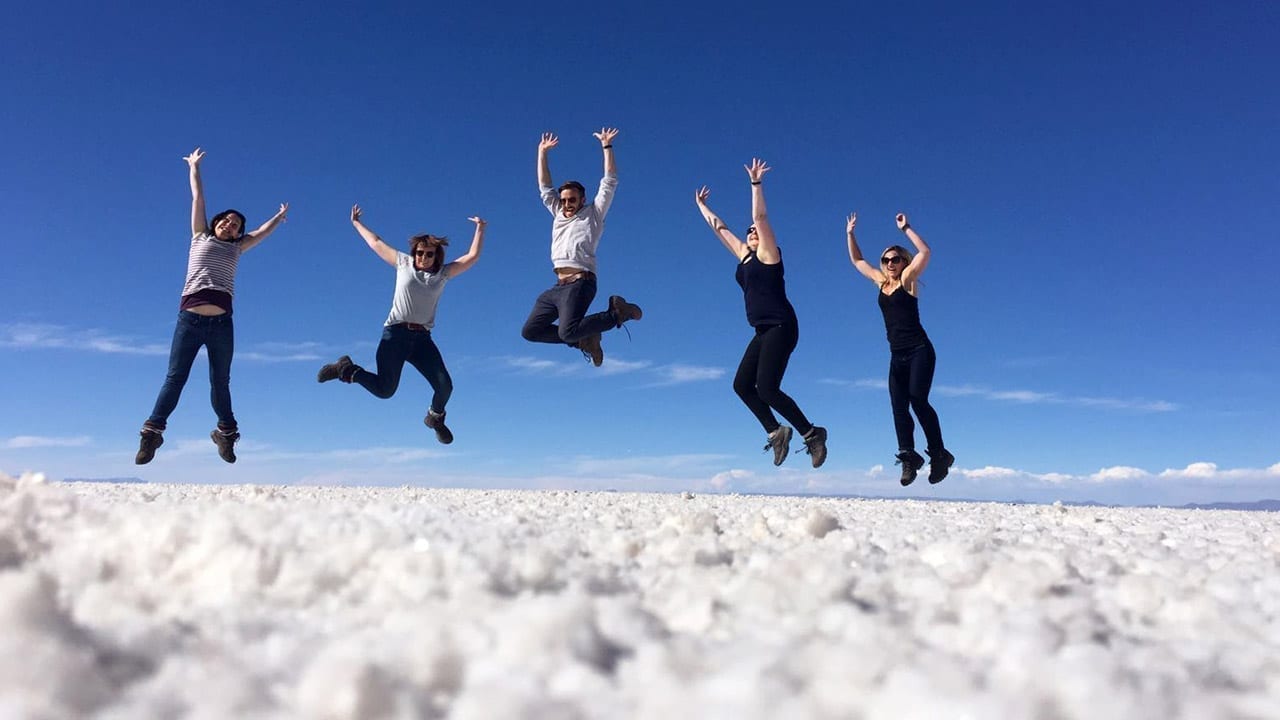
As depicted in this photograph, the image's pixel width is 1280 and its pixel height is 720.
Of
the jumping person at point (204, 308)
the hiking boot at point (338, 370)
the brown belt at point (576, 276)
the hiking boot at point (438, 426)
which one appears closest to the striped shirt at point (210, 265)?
the jumping person at point (204, 308)

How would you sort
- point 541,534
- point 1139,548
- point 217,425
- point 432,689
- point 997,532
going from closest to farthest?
point 432,689 → point 541,534 → point 1139,548 → point 997,532 → point 217,425

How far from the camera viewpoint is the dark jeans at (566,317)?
7.87 m

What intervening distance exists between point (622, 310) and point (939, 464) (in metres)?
4.00

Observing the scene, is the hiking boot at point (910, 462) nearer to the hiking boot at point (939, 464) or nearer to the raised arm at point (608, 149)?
the hiking boot at point (939, 464)

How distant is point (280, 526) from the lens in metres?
2.05

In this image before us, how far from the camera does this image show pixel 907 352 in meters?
7.86

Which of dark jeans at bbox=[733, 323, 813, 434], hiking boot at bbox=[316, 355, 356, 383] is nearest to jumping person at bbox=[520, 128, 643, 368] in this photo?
dark jeans at bbox=[733, 323, 813, 434]

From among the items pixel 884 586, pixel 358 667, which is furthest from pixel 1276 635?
pixel 358 667

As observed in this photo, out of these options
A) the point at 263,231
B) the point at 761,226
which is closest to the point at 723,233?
the point at 761,226

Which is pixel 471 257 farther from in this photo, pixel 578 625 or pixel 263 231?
pixel 578 625

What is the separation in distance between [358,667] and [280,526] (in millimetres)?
1002

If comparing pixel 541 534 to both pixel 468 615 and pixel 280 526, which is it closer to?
pixel 280 526

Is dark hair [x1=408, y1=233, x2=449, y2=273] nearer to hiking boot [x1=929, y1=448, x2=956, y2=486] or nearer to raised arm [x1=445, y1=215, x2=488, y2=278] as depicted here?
raised arm [x1=445, y1=215, x2=488, y2=278]

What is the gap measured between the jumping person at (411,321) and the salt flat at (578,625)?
5799mm
